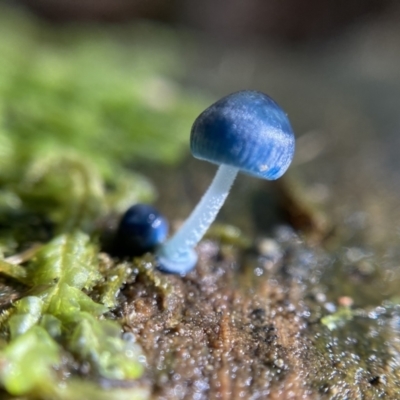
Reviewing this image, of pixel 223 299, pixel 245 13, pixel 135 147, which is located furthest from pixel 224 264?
pixel 245 13

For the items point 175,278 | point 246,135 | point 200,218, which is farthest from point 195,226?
point 246,135

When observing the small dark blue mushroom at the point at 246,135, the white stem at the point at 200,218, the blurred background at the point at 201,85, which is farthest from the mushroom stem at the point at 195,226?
the blurred background at the point at 201,85

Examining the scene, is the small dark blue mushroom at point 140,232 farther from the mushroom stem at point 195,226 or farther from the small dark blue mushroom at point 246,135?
the small dark blue mushroom at point 246,135

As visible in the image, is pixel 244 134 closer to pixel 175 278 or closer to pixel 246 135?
pixel 246 135

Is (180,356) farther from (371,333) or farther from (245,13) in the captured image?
(245,13)

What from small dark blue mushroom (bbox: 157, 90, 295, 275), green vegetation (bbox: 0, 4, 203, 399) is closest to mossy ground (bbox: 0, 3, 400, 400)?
green vegetation (bbox: 0, 4, 203, 399)

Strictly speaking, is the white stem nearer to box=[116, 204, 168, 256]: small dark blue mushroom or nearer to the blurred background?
box=[116, 204, 168, 256]: small dark blue mushroom
